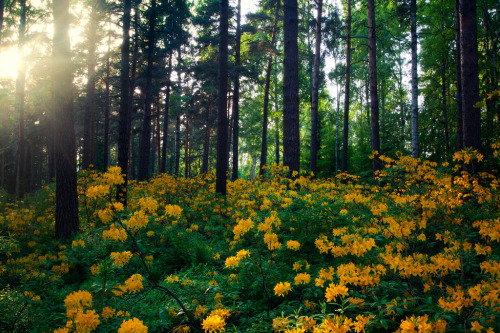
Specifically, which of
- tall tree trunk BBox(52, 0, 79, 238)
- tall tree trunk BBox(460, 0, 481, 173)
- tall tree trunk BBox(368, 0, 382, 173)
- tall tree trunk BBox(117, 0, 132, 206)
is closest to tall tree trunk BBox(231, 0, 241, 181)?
tall tree trunk BBox(117, 0, 132, 206)

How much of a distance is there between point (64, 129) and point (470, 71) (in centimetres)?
866

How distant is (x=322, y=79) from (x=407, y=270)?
21.5 metres

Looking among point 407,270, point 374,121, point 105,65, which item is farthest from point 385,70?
point 407,270

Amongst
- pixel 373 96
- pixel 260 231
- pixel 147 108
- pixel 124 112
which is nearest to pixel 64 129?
pixel 124 112

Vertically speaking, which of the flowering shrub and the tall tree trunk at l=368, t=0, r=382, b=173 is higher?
the tall tree trunk at l=368, t=0, r=382, b=173

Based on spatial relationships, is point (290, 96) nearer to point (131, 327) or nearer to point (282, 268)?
point (282, 268)

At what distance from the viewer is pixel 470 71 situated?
5.62 meters

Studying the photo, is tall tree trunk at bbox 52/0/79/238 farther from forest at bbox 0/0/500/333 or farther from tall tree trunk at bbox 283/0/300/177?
tall tree trunk at bbox 283/0/300/177

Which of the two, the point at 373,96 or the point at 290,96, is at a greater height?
the point at 373,96

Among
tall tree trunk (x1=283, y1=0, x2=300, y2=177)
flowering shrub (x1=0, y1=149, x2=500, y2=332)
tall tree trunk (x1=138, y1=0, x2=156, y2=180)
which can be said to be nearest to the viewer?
flowering shrub (x1=0, y1=149, x2=500, y2=332)

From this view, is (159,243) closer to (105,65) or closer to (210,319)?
(210,319)

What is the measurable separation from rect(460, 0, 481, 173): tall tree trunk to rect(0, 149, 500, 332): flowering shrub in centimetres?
104

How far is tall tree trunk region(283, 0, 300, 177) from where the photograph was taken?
655 cm

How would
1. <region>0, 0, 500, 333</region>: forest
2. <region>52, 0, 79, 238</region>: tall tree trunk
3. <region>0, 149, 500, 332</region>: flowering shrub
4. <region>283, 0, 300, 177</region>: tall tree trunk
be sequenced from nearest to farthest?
<region>0, 149, 500, 332</region>: flowering shrub → <region>0, 0, 500, 333</region>: forest → <region>52, 0, 79, 238</region>: tall tree trunk → <region>283, 0, 300, 177</region>: tall tree trunk
